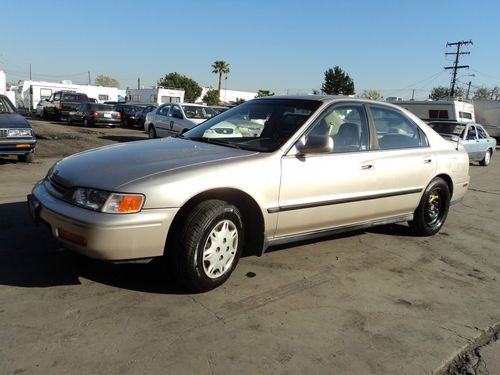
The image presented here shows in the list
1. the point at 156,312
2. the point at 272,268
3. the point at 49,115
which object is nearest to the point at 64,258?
the point at 156,312

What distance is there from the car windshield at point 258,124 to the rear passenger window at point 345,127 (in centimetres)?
15

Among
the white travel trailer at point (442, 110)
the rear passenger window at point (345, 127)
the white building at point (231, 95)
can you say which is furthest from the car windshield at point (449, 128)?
the white building at point (231, 95)

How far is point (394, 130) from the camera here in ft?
16.4

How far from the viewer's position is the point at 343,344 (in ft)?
9.89

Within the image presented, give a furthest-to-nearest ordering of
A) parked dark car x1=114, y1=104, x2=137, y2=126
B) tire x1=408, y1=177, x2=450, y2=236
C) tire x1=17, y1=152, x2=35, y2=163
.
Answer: parked dark car x1=114, y1=104, x2=137, y2=126, tire x1=17, y1=152, x2=35, y2=163, tire x1=408, y1=177, x2=450, y2=236

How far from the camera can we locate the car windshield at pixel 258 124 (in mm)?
4094

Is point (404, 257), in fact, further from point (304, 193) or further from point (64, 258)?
point (64, 258)

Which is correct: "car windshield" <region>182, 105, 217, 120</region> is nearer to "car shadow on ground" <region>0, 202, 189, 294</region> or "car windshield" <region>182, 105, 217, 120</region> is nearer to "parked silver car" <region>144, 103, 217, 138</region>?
"parked silver car" <region>144, 103, 217, 138</region>

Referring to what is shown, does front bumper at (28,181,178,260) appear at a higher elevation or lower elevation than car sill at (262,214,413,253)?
higher

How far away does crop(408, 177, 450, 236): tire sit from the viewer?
530 cm

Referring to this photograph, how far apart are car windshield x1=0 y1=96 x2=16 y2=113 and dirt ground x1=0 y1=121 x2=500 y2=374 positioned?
5.86 m

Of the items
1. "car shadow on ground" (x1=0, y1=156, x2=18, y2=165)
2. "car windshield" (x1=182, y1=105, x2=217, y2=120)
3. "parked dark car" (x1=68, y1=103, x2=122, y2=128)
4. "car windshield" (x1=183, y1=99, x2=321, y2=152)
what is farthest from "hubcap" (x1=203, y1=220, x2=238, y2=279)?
"parked dark car" (x1=68, y1=103, x2=122, y2=128)

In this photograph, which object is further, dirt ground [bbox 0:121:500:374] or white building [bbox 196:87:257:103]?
white building [bbox 196:87:257:103]

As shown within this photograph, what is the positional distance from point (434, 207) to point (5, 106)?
29.3 ft
